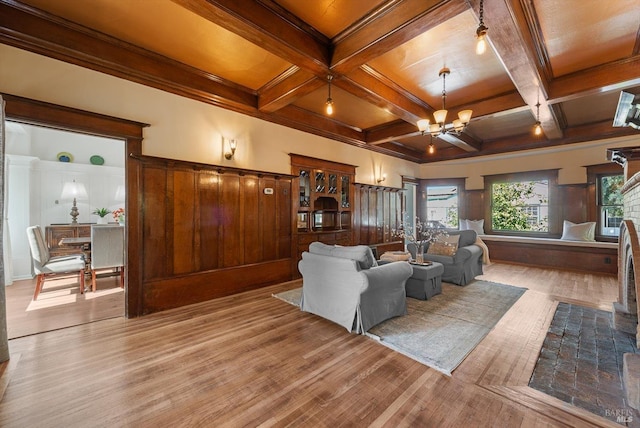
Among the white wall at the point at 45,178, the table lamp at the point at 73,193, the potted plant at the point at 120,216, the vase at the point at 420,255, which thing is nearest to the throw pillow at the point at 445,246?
the vase at the point at 420,255

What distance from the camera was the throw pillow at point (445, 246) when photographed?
15.2ft

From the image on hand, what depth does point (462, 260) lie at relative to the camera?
4395mm

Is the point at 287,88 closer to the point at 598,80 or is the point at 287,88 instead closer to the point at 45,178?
the point at 598,80

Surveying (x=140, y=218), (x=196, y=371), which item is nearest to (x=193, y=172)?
(x=140, y=218)

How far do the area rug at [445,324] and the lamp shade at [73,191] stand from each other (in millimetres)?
5576

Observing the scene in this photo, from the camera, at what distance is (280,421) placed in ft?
5.36

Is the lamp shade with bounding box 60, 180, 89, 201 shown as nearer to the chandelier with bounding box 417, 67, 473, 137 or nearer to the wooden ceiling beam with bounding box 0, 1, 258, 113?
the wooden ceiling beam with bounding box 0, 1, 258, 113

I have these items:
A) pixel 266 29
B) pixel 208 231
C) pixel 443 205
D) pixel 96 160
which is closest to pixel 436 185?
pixel 443 205

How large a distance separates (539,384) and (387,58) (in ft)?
11.7

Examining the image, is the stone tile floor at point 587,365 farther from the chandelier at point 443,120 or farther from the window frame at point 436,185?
the window frame at point 436,185

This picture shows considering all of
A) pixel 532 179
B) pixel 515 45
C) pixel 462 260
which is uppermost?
pixel 515 45

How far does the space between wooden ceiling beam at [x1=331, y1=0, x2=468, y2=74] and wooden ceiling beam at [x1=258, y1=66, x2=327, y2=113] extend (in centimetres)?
49

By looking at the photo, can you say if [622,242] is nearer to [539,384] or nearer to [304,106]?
[539,384]

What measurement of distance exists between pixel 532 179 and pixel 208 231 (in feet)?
25.4
